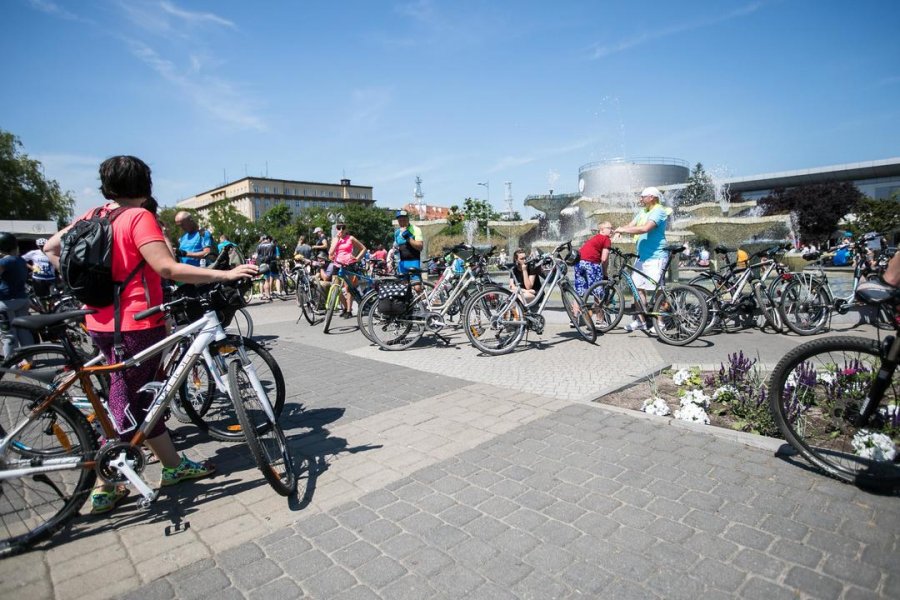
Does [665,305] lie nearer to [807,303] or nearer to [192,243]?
[807,303]

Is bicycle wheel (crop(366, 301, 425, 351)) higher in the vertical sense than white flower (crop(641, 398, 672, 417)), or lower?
higher

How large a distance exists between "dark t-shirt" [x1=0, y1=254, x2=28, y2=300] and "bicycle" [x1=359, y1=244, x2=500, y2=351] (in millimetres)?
4416

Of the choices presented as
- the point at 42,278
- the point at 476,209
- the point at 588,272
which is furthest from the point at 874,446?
the point at 476,209

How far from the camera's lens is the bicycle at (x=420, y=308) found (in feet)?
24.4

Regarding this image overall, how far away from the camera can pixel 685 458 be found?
11.2ft

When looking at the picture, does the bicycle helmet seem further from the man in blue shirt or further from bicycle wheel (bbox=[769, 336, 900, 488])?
bicycle wheel (bbox=[769, 336, 900, 488])

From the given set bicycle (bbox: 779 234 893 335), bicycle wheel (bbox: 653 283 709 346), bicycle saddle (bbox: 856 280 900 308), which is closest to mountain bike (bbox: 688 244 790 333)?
bicycle (bbox: 779 234 893 335)

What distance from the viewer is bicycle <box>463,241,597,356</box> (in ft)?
22.7

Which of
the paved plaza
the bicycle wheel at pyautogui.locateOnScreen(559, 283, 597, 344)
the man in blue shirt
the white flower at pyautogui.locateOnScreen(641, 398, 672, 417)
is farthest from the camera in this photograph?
the man in blue shirt

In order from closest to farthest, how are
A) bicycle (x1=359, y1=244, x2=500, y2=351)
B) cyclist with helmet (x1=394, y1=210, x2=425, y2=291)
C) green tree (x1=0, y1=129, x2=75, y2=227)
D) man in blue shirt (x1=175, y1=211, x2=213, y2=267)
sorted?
bicycle (x1=359, y1=244, x2=500, y2=351)
man in blue shirt (x1=175, y1=211, x2=213, y2=267)
cyclist with helmet (x1=394, y1=210, x2=425, y2=291)
green tree (x1=0, y1=129, x2=75, y2=227)

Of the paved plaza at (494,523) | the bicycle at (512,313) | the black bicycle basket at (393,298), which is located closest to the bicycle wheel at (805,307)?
the bicycle at (512,313)

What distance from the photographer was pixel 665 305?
23.5 ft

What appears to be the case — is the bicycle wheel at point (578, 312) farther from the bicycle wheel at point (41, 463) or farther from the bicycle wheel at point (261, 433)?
the bicycle wheel at point (41, 463)

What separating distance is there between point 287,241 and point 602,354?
2789 inches
